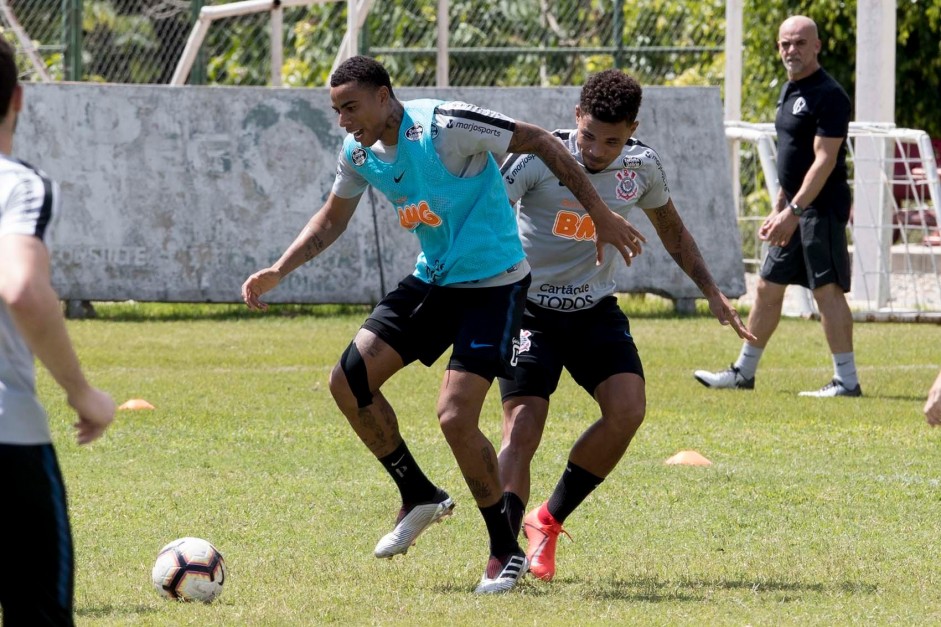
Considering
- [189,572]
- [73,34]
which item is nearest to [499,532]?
[189,572]

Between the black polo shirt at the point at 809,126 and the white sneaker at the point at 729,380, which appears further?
the white sneaker at the point at 729,380

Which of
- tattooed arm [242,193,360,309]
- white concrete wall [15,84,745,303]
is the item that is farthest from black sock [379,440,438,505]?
white concrete wall [15,84,745,303]

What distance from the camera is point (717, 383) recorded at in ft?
34.9

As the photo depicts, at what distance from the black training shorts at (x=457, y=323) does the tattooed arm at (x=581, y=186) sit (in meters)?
0.41

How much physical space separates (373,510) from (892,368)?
613 cm

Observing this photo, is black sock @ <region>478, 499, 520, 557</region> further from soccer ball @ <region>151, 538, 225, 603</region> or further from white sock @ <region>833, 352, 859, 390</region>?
white sock @ <region>833, 352, 859, 390</region>

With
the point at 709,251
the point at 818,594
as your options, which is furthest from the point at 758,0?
the point at 818,594

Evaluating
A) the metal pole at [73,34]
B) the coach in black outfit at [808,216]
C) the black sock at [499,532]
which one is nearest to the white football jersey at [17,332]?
the black sock at [499,532]

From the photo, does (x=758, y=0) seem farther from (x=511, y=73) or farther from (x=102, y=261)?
(x=102, y=261)

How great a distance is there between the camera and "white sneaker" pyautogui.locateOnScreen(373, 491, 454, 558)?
5.78 metres

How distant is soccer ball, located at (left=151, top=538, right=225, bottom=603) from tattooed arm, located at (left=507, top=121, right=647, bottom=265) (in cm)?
173

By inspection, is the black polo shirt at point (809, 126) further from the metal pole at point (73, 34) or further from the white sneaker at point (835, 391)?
the metal pole at point (73, 34)

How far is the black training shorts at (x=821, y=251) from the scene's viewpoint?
34.5ft

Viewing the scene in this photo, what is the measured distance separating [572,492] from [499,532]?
1.62ft
